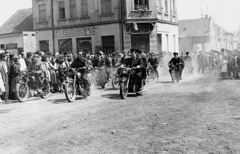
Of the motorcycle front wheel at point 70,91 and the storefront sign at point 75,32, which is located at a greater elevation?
the storefront sign at point 75,32

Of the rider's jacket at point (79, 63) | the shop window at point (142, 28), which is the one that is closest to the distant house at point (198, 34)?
the shop window at point (142, 28)

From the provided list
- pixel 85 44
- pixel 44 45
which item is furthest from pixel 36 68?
pixel 44 45

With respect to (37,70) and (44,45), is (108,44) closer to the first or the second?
(44,45)

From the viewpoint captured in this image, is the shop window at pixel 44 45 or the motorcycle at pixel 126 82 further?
the shop window at pixel 44 45

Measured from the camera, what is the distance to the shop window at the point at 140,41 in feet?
89.6

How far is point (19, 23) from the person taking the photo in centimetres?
3641

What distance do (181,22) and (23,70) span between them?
55.0 meters

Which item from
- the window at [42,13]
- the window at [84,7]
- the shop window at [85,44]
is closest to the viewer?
the shop window at [85,44]

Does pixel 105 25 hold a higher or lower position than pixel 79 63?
higher

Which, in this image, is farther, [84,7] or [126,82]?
[84,7]

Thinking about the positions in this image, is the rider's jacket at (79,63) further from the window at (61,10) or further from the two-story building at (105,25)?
the window at (61,10)

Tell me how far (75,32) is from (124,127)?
79.9 feet

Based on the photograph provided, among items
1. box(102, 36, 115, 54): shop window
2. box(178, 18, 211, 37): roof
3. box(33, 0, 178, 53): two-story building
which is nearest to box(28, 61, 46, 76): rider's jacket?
box(33, 0, 178, 53): two-story building

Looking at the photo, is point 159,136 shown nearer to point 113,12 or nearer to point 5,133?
point 5,133
